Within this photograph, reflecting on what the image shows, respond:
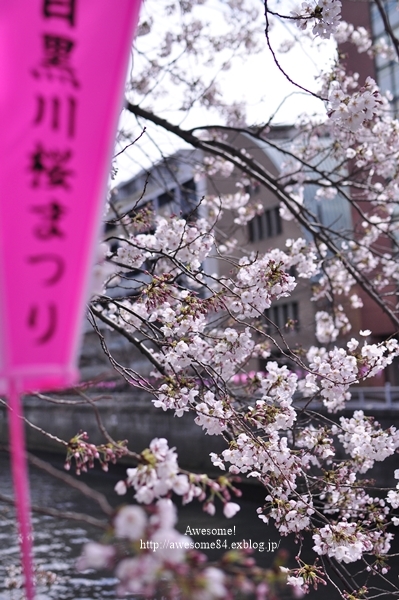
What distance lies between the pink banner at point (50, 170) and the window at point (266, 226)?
22696 millimetres

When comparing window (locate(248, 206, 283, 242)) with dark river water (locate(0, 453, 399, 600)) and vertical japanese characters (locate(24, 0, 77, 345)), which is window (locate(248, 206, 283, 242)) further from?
vertical japanese characters (locate(24, 0, 77, 345))

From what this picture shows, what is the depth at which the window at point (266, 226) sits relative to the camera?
24734 millimetres

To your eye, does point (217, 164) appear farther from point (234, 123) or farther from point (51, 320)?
point (51, 320)

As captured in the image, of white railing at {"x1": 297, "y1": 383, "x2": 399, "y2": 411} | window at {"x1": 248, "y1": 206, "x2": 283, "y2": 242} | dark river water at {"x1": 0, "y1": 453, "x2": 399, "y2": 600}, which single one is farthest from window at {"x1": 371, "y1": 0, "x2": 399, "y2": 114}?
dark river water at {"x1": 0, "y1": 453, "x2": 399, "y2": 600}

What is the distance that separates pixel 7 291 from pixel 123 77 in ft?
1.93

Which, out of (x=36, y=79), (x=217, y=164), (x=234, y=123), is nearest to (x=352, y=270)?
(x=217, y=164)

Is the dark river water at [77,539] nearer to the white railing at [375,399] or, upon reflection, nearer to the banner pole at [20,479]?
the white railing at [375,399]

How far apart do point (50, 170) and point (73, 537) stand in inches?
402

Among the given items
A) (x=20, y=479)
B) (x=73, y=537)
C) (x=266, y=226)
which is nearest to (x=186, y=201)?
(x=20, y=479)

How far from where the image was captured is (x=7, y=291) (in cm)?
158

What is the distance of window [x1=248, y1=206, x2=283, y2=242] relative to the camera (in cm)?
2473

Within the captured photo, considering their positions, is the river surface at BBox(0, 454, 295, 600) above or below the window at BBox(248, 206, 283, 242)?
below

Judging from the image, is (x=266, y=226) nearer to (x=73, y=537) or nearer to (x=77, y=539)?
(x=73, y=537)

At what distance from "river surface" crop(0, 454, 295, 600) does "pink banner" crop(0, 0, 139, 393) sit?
4.89 metres
